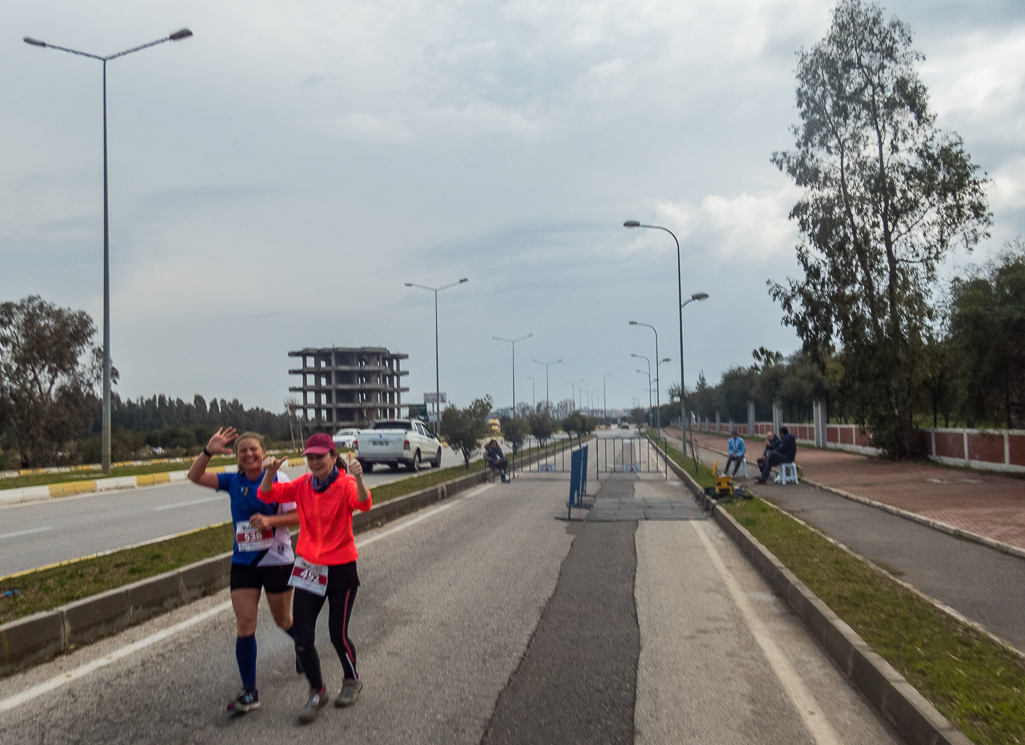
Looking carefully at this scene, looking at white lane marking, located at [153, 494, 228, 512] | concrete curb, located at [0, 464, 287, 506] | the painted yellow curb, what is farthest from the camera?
the painted yellow curb

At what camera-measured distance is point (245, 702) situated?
455 cm

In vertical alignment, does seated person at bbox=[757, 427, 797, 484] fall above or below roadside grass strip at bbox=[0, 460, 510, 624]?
above

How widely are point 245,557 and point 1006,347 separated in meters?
22.4

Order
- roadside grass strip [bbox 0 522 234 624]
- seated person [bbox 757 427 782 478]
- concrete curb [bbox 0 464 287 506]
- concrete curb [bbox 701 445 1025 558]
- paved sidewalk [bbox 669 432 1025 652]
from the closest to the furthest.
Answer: roadside grass strip [bbox 0 522 234 624] → paved sidewalk [bbox 669 432 1025 652] → concrete curb [bbox 701 445 1025 558] → concrete curb [bbox 0 464 287 506] → seated person [bbox 757 427 782 478]

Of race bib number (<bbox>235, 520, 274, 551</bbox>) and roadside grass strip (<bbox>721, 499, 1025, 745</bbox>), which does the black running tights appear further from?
roadside grass strip (<bbox>721, 499, 1025, 745</bbox>)

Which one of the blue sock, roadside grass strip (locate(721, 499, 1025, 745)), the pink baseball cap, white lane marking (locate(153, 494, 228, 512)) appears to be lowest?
white lane marking (locate(153, 494, 228, 512))

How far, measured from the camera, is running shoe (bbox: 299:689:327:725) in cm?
439

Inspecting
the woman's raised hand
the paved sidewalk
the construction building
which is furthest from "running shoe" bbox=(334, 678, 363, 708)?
the construction building

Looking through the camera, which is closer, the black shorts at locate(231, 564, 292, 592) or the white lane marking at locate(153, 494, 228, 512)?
the black shorts at locate(231, 564, 292, 592)

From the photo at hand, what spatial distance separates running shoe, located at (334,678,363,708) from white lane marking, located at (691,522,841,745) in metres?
2.46

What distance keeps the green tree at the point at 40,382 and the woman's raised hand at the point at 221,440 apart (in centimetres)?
3469

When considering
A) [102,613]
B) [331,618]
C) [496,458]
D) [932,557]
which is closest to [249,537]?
[331,618]

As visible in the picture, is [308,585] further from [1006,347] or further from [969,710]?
[1006,347]

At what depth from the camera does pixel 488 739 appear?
4172 millimetres
